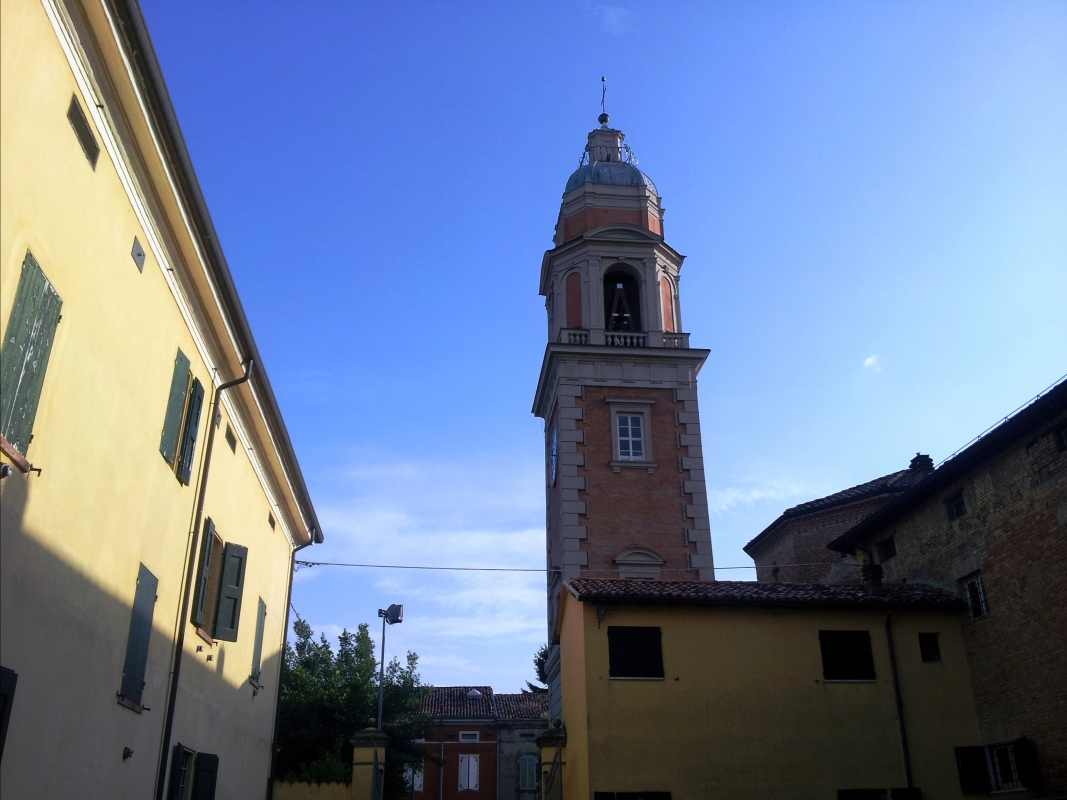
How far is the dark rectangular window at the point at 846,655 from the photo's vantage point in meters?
18.0

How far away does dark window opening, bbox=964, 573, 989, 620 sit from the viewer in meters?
18.0

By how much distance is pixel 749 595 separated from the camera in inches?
720

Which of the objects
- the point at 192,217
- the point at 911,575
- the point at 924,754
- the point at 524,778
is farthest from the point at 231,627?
the point at 524,778

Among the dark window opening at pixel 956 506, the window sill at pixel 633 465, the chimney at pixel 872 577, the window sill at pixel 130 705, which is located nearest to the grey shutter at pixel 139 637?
the window sill at pixel 130 705

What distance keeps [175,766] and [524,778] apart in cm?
3873

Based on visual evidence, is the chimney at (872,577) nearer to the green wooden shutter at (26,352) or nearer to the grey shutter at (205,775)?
the grey shutter at (205,775)

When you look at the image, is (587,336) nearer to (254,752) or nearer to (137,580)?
(254,752)

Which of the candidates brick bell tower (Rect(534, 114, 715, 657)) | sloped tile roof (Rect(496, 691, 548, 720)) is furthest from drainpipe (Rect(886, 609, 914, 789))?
sloped tile roof (Rect(496, 691, 548, 720))

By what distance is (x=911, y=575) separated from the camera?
20797 mm

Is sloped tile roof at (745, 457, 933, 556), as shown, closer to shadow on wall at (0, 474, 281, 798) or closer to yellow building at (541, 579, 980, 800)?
yellow building at (541, 579, 980, 800)

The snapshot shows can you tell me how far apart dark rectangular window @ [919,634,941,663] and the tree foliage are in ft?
62.8

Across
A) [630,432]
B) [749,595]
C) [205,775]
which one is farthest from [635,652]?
[630,432]

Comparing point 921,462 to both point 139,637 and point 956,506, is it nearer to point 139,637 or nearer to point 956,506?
point 956,506

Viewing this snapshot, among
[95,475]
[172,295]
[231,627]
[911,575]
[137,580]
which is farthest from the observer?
[911,575]
